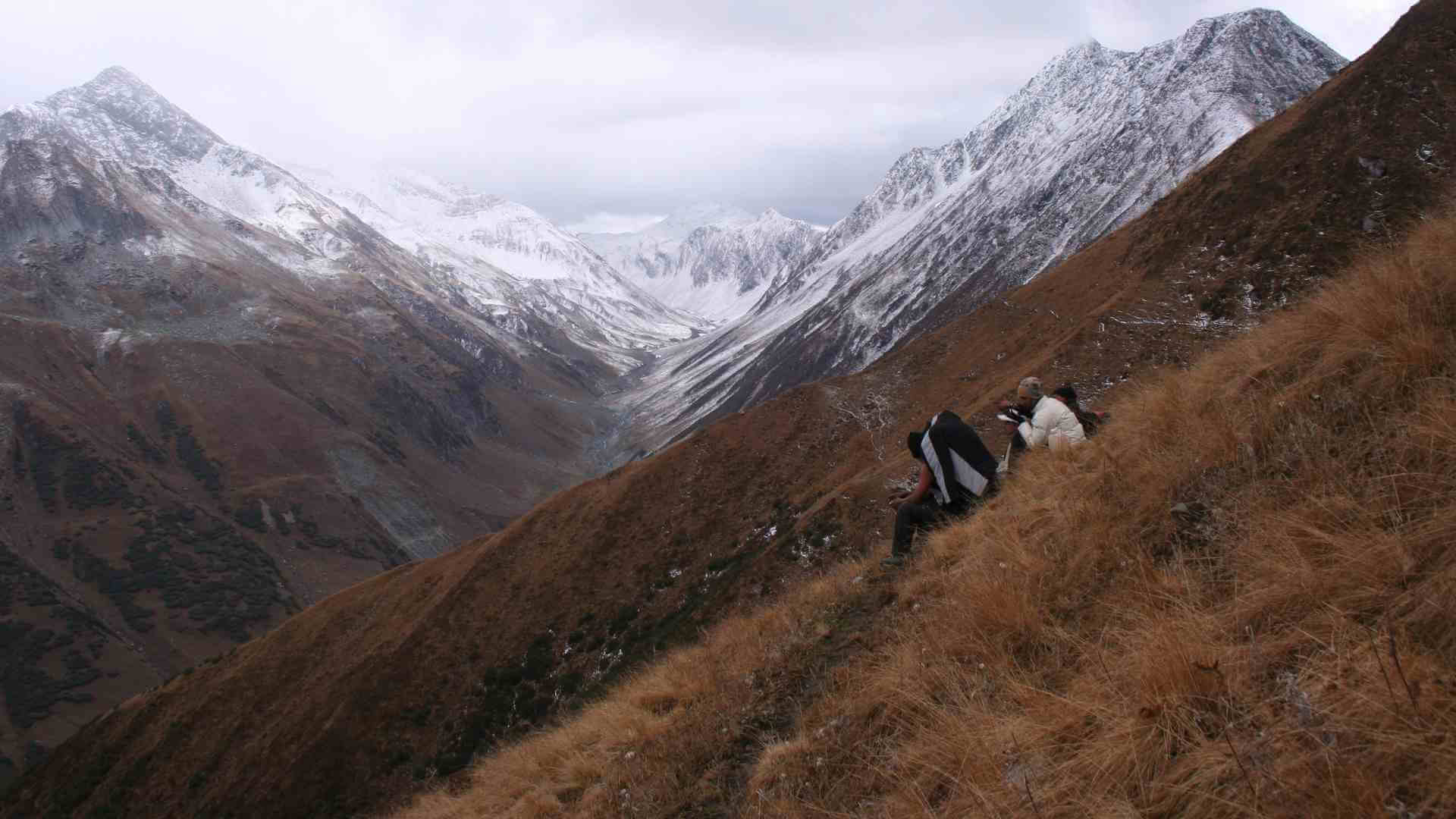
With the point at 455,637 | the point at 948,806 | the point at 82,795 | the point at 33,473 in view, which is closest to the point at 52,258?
the point at 33,473

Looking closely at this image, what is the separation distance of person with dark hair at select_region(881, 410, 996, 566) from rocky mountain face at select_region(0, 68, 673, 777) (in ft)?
319

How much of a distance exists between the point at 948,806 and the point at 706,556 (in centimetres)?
2648

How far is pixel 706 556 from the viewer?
29891 mm

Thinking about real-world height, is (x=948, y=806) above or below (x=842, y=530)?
above

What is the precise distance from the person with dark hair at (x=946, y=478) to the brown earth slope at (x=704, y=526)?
35.6 feet

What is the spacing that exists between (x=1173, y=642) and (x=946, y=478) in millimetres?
5189

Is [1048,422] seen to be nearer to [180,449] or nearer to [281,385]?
[180,449]

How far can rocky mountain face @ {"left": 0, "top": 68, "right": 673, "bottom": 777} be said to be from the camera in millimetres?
92062

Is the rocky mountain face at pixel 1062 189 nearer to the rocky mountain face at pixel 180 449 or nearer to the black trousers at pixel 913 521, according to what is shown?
the rocky mountain face at pixel 180 449

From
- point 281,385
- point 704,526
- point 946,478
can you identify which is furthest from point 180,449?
point 946,478

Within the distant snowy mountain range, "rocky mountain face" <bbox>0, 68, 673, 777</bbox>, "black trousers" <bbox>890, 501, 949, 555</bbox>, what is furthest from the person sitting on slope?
"rocky mountain face" <bbox>0, 68, 673, 777</bbox>

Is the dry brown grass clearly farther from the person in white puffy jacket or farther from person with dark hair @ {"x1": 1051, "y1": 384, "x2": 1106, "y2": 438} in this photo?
person with dark hair @ {"x1": 1051, "y1": 384, "x2": 1106, "y2": 438}

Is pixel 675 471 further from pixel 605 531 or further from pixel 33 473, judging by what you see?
pixel 33 473

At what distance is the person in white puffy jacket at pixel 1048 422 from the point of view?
820 centimetres
